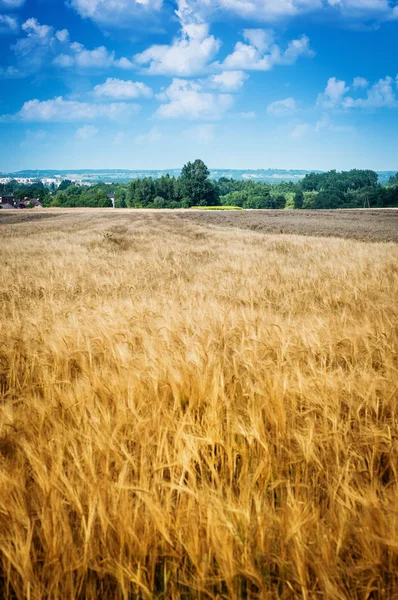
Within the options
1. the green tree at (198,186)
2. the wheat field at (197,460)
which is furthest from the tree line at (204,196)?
the wheat field at (197,460)

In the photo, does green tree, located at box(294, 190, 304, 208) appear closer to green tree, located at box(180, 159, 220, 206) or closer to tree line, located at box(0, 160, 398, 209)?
tree line, located at box(0, 160, 398, 209)

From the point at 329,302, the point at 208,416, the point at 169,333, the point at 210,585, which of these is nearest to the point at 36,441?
the point at 208,416

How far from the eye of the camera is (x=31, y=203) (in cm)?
13400

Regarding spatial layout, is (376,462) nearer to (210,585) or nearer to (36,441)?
(210,585)

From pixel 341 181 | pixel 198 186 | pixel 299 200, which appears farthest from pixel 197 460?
pixel 341 181

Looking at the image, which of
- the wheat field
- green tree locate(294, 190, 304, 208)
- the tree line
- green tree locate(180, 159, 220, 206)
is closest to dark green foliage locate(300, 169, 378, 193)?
the tree line

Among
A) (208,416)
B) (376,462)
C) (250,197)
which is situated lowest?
(376,462)

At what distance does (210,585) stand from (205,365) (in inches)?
50.3

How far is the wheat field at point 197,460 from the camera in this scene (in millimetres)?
957

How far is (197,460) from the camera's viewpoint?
4.47 ft

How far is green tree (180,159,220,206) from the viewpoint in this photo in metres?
102

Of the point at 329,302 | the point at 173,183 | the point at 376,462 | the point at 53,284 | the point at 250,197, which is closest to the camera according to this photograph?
the point at 376,462

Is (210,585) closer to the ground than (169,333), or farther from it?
closer to the ground

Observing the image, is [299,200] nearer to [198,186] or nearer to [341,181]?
[198,186]
